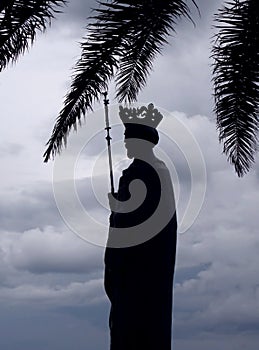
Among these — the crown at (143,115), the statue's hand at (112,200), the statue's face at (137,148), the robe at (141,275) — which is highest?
the crown at (143,115)

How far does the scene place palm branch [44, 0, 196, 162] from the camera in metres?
8.01

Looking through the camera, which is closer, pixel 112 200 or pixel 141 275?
pixel 141 275

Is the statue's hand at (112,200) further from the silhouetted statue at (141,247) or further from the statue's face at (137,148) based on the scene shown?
the statue's face at (137,148)

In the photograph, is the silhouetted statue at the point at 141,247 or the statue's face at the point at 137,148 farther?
the statue's face at the point at 137,148

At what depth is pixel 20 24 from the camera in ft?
27.3

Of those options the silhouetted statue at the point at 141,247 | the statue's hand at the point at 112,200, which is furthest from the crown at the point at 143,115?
the statue's hand at the point at 112,200

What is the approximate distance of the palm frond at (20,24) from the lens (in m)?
Result: 8.12

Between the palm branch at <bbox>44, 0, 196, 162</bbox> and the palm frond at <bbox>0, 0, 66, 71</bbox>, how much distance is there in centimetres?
51

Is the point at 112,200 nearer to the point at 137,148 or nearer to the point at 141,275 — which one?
the point at 137,148

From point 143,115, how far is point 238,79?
44.7 inches

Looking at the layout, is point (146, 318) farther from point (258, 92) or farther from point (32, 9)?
point (32, 9)

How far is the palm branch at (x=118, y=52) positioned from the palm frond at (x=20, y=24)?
0.51 meters

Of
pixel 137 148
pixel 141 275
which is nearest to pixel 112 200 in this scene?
pixel 137 148

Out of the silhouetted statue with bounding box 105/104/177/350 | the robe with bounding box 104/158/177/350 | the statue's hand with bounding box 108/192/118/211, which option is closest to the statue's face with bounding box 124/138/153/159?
the silhouetted statue with bounding box 105/104/177/350
